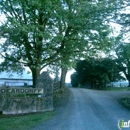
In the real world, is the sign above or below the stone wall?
above

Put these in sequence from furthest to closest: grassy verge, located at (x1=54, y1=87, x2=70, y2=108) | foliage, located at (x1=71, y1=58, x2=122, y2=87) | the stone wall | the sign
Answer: foliage, located at (x1=71, y1=58, x2=122, y2=87) → grassy verge, located at (x1=54, y1=87, x2=70, y2=108) → the sign → the stone wall

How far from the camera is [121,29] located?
42.9ft

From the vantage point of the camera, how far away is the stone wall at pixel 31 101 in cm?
1117

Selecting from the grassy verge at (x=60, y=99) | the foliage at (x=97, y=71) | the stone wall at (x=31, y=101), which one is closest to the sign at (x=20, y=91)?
the stone wall at (x=31, y=101)

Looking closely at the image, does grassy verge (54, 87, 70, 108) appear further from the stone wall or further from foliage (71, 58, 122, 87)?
foliage (71, 58, 122, 87)

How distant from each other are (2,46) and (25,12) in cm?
382

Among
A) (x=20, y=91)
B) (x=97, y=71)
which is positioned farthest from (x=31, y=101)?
(x=97, y=71)

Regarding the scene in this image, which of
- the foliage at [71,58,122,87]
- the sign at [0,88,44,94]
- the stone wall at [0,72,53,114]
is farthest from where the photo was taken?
the foliage at [71,58,122,87]

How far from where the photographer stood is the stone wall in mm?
11172

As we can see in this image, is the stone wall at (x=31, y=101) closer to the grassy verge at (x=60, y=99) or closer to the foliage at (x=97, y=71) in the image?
the grassy verge at (x=60, y=99)

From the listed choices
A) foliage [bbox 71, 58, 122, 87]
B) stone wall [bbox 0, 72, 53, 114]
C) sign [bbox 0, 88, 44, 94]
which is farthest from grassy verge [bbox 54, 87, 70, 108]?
foliage [bbox 71, 58, 122, 87]

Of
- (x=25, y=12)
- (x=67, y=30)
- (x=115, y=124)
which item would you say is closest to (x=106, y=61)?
(x=67, y=30)

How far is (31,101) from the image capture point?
38.2 ft

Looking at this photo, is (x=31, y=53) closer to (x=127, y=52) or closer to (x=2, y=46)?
(x=2, y=46)
